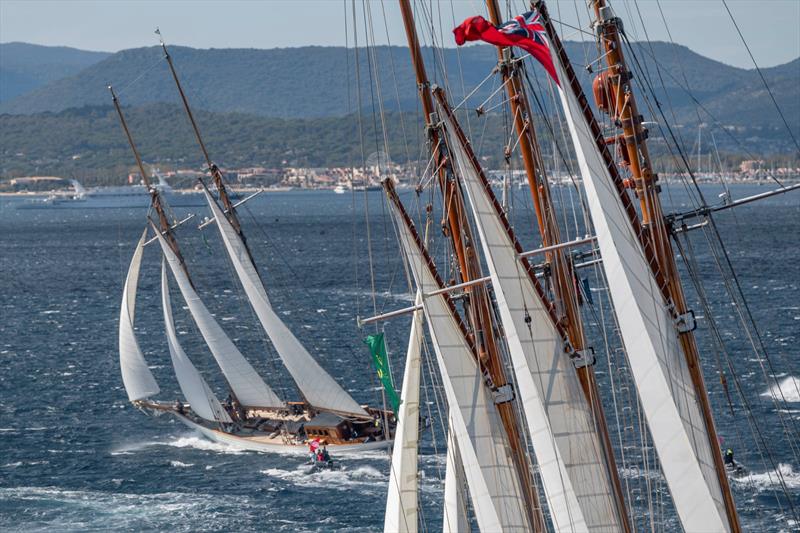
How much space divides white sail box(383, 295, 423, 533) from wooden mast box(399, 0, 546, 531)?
167 centimetres

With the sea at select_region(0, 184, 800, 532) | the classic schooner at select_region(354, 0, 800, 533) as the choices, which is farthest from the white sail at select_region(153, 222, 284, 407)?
the classic schooner at select_region(354, 0, 800, 533)

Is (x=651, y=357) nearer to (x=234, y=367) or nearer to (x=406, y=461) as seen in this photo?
(x=406, y=461)

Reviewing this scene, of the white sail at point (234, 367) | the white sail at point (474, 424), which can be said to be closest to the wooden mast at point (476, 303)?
the white sail at point (474, 424)

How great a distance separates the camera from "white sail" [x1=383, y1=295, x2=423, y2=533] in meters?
31.4

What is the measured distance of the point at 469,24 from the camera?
26.1m

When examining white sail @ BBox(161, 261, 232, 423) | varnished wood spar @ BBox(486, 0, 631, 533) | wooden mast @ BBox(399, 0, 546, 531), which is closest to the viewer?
varnished wood spar @ BBox(486, 0, 631, 533)

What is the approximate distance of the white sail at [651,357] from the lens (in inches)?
926

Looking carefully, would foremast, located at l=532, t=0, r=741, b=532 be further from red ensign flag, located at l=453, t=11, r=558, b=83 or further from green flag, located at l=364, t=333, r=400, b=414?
green flag, located at l=364, t=333, r=400, b=414

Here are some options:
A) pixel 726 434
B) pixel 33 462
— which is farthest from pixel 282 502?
pixel 726 434

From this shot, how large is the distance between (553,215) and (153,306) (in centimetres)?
10457

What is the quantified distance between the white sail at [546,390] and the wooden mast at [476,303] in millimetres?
2537

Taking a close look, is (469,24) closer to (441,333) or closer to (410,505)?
(441,333)

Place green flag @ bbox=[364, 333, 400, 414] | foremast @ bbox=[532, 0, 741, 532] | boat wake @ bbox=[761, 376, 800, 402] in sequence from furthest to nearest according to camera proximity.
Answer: boat wake @ bbox=[761, 376, 800, 402], green flag @ bbox=[364, 333, 400, 414], foremast @ bbox=[532, 0, 741, 532]

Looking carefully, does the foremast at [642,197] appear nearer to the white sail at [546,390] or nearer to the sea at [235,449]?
the white sail at [546,390]
